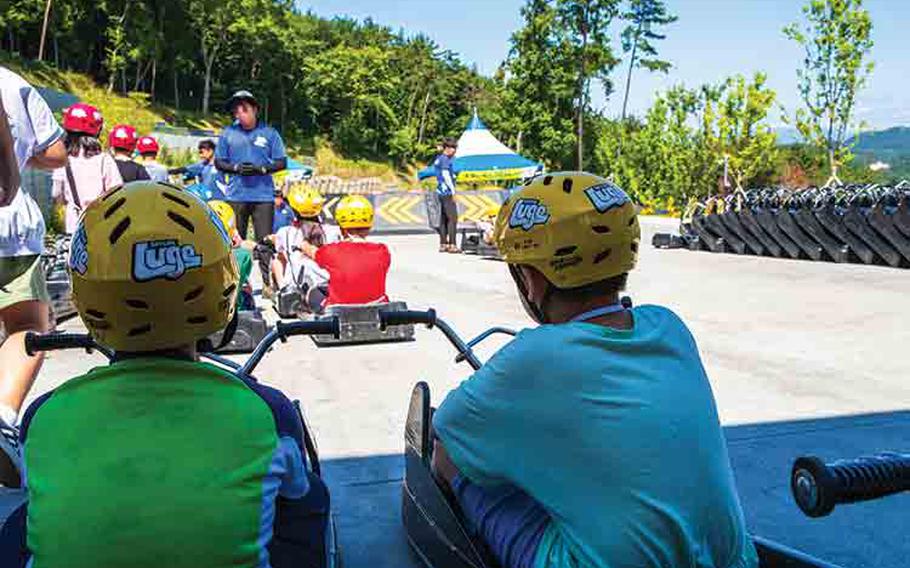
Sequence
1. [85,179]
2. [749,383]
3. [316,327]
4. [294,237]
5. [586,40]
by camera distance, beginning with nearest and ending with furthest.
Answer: [316,327] < [749,383] < [85,179] < [294,237] < [586,40]

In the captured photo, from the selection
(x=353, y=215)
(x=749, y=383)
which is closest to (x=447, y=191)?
(x=353, y=215)

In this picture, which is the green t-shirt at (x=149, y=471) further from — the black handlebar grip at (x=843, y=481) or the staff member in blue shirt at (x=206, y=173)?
the staff member in blue shirt at (x=206, y=173)

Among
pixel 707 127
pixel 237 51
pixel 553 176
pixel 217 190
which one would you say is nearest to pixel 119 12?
pixel 237 51

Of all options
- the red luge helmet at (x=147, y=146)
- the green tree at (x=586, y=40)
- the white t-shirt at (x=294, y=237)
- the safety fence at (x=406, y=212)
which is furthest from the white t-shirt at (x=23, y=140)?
the green tree at (x=586, y=40)

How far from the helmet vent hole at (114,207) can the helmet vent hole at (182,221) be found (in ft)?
0.36

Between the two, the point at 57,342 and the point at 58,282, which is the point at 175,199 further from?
the point at 58,282

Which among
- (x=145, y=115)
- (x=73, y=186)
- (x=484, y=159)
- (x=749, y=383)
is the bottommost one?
(x=749, y=383)

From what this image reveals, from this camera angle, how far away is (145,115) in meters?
52.8

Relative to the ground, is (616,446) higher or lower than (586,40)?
lower

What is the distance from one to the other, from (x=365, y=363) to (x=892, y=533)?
3937 mm

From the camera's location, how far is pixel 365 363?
6.43 m

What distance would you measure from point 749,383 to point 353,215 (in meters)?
3.57

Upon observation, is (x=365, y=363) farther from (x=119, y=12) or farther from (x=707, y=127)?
(x=119, y=12)

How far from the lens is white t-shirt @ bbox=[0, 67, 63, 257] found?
361 cm
